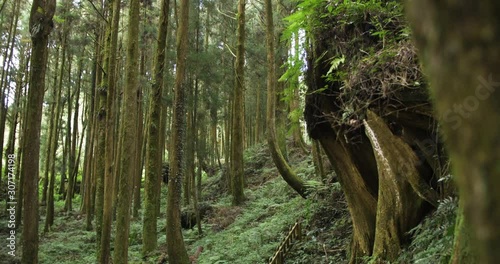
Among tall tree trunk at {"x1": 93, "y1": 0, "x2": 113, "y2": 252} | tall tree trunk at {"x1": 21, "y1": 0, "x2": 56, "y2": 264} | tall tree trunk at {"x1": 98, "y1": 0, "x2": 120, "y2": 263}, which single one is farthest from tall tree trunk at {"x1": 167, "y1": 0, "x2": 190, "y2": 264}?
tall tree trunk at {"x1": 21, "y1": 0, "x2": 56, "y2": 264}

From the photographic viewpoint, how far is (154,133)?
→ 1087cm

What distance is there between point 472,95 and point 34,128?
21.3 ft

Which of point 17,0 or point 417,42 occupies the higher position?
point 17,0

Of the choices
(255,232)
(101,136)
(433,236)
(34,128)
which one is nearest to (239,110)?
(255,232)

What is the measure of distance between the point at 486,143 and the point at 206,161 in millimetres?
31797

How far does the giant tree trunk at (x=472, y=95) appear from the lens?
79 cm

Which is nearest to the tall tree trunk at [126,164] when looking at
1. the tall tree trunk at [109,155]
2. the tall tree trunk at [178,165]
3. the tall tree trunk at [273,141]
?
the tall tree trunk at [109,155]

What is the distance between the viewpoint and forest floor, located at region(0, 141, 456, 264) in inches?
202

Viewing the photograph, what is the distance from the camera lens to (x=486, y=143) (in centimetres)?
81

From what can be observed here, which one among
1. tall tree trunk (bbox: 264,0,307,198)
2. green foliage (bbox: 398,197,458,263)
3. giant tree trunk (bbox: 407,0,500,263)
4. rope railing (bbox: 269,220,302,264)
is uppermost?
tall tree trunk (bbox: 264,0,307,198)

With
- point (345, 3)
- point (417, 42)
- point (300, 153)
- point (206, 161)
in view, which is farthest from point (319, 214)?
point (206, 161)

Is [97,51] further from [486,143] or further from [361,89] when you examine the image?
[486,143]

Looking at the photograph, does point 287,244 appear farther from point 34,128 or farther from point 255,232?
point 34,128

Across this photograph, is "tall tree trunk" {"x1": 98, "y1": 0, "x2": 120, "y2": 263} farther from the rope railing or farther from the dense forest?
the rope railing
